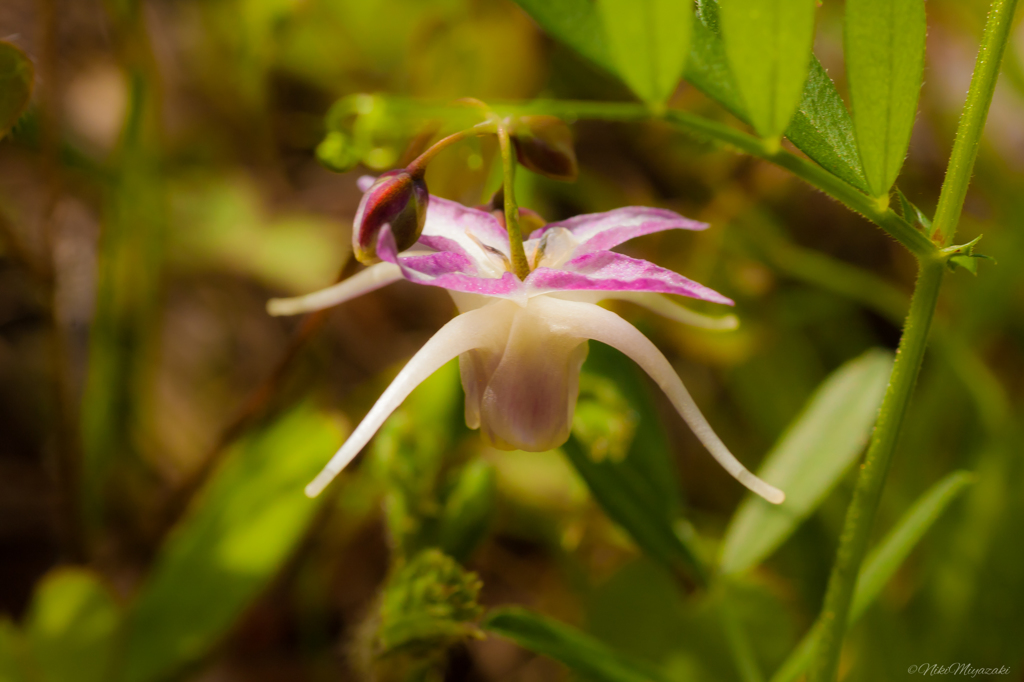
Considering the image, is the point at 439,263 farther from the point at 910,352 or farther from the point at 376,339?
the point at 376,339

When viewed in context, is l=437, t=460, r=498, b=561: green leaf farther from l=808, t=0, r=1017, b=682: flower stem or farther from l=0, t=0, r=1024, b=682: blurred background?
l=808, t=0, r=1017, b=682: flower stem

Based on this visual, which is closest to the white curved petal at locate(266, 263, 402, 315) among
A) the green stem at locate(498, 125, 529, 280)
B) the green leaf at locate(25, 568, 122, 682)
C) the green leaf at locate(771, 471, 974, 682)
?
the green stem at locate(498, 125, 529, 280)

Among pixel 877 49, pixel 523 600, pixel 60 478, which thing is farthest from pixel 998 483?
pixel 60 478

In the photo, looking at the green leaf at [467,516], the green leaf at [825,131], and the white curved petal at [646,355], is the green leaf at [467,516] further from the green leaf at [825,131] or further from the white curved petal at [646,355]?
the green leaf at [825,131]

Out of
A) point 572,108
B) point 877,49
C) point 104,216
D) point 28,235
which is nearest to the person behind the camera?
point 877,49

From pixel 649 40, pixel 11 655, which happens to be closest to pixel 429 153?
pixel 649 40

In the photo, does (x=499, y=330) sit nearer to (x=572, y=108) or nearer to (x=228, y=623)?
(x=572, y=108)
